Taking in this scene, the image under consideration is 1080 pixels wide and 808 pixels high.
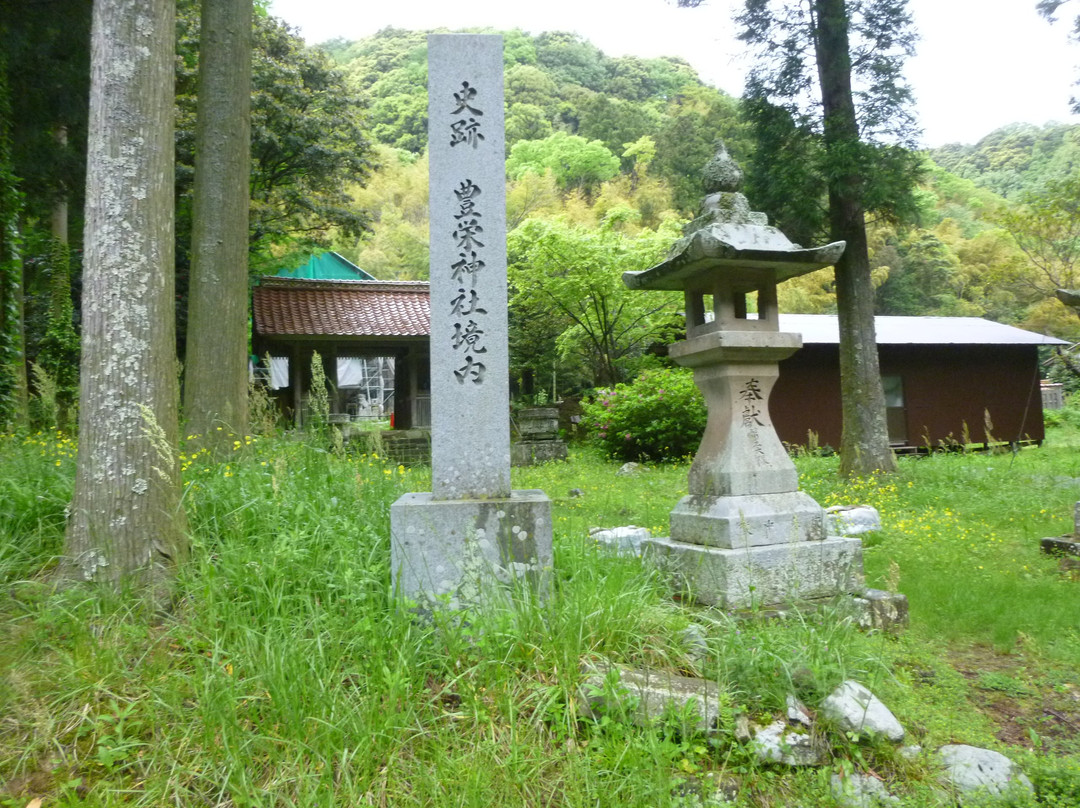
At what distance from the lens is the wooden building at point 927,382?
14.0 m

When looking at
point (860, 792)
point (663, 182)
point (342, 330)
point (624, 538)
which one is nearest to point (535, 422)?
point (342, 330)

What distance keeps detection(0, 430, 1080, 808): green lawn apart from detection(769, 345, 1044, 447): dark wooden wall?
1019cm

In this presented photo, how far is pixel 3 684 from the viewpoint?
2.42m

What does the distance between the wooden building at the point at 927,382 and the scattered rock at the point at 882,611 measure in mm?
9845

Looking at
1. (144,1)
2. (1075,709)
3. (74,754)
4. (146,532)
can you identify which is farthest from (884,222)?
(74,754)

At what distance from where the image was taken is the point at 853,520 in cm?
621

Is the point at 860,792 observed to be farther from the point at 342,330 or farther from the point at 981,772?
the point at 342,330

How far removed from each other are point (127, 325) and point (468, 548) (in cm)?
197

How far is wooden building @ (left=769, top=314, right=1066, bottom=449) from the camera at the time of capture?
1395cm

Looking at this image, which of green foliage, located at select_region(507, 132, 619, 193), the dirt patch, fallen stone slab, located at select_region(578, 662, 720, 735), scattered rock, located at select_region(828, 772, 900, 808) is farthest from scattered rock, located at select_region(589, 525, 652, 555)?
green foliage, located at select_region(507, 132, 619, 193)

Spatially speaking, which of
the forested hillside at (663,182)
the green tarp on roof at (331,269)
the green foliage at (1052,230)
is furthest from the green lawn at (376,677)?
the green tarp on roof at (331,269)

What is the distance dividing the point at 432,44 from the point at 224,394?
3748mm

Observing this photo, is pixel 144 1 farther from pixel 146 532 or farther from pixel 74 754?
pixel 74 754

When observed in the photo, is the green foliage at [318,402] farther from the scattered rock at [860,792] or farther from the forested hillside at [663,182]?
the forested hillside at [663,182]
